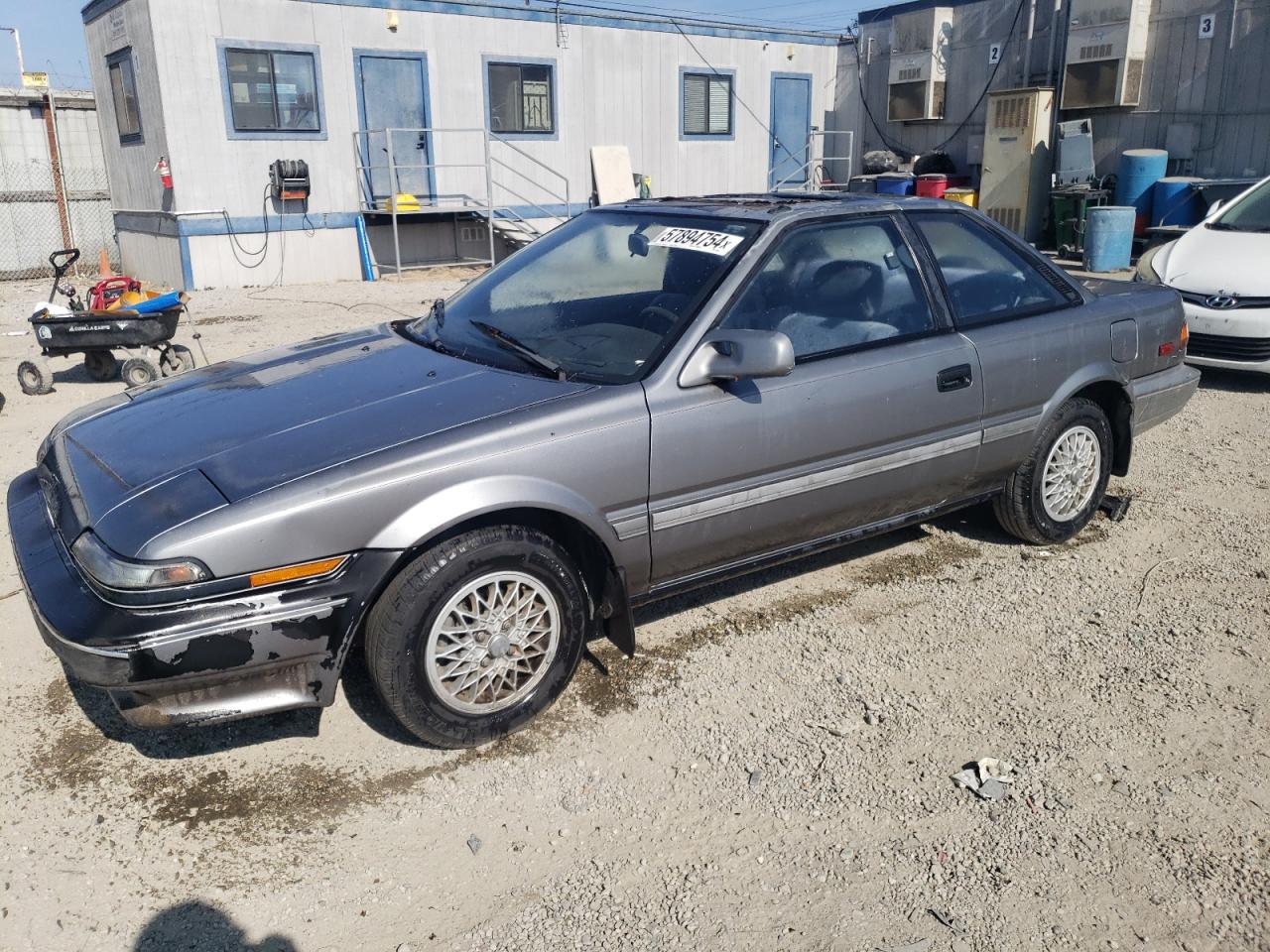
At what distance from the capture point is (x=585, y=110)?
17.7m

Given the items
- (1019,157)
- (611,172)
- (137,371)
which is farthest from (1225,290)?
(611,172)

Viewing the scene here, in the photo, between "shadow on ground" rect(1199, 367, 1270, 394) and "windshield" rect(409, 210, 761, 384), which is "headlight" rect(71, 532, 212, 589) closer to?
"windshield" rect(409, 210, 761, 384)

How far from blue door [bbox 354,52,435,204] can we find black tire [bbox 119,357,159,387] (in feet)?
25.2

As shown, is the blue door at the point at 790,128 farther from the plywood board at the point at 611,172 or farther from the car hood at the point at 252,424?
the car hood at the point at 252,424

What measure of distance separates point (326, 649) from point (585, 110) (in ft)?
52.8

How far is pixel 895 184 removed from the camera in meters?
18.7

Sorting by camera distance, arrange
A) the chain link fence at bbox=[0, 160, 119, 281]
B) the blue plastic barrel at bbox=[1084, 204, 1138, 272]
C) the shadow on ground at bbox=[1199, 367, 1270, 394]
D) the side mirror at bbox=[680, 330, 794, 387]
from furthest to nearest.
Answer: the chain link fence at bbox=[0, 160, 119, 281] → the blue plastic barrel at bbox=[1084, 204, 1138, 272] → the shadow on ground at bbox=[1199, 367, 1270, 394] → the side mirror at bbox=[680, 330, 794, 387]

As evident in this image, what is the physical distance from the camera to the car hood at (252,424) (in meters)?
3.04

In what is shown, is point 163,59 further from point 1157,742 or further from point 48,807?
point 1157,742

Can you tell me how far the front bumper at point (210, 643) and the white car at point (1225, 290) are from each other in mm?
7085

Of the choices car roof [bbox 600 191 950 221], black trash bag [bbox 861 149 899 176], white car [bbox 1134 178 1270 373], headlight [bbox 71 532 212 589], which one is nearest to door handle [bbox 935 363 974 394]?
car roof [bbox 600 191 950 221]

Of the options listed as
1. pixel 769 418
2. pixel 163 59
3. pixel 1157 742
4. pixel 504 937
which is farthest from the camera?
pixel 163 59

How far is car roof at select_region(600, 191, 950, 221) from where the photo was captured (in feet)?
13.5

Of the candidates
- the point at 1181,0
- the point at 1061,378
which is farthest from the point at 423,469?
the point at 1181,0
